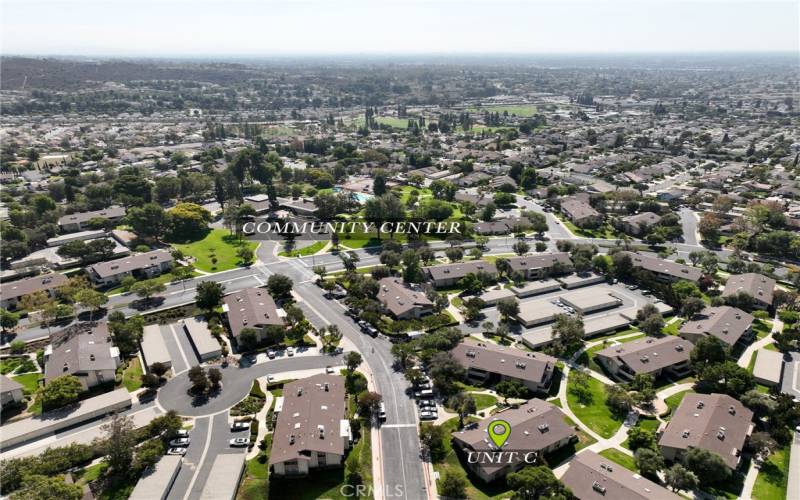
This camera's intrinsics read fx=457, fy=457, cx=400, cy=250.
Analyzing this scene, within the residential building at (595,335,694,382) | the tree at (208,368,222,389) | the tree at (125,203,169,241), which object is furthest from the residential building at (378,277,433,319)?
the tree at (125,203,169,241)

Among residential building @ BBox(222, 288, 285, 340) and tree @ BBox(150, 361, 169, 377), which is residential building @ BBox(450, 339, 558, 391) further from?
tree @ BBox(150, 361, 169, 377)

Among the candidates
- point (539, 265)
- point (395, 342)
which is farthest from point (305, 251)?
point (539, 265)

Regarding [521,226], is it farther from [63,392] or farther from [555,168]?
[63,392]

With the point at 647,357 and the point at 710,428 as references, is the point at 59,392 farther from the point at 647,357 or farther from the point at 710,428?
the point at 647,357

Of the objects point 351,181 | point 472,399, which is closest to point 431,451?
point 472,399

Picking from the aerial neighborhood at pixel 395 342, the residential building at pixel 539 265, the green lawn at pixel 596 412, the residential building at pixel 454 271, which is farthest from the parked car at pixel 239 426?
the residential building at pixel 539 265

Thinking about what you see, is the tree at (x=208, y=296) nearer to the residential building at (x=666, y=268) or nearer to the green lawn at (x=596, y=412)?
the green lawn at (x=596, y=412)

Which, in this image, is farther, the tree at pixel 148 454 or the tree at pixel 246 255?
the tree at pixel 246 255
